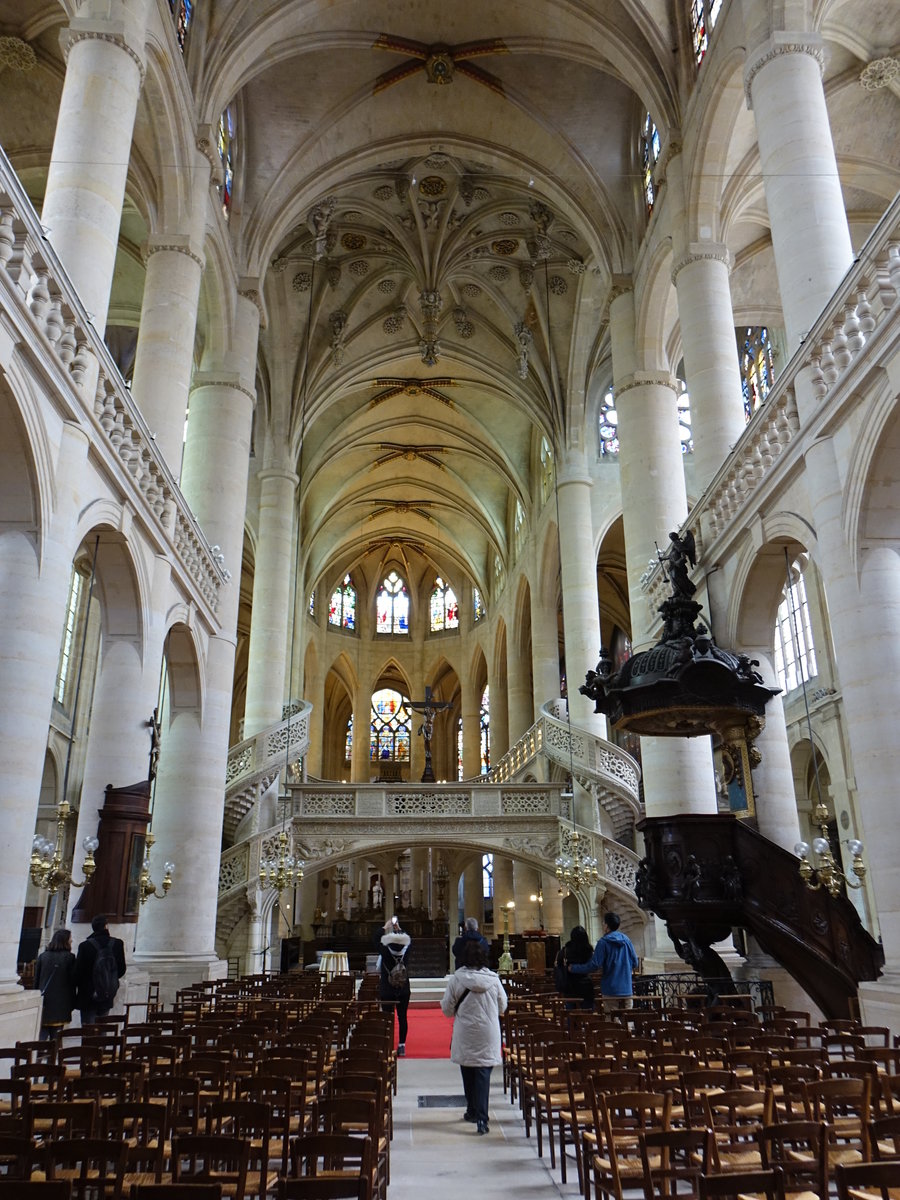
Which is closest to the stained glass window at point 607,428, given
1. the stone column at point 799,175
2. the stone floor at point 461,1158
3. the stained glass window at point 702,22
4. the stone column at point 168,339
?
the stained glass window at point 702,22

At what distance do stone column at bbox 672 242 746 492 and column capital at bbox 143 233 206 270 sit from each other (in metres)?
7.61

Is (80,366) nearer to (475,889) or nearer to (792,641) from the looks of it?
(792,641)

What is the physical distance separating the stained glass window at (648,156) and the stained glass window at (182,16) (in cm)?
843

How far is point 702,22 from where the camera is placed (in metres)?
15.1

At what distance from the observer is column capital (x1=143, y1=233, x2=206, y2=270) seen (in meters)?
14.3

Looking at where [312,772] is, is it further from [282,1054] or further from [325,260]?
[282,1054]

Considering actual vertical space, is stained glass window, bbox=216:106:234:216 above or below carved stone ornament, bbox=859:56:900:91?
above

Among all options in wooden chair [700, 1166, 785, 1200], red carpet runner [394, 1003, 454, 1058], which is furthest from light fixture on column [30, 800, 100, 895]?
wooden chair [700, 1166, 785, 1200]

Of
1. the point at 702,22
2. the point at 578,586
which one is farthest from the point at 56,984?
the point at 578,586

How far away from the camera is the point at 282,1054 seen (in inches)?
213

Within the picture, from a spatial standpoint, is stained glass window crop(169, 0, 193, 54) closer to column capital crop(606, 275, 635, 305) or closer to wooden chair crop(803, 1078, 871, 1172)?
column capital crop(606, 275, 635, 305)

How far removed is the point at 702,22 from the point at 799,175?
242 inches

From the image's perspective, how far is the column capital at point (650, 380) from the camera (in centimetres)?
1781

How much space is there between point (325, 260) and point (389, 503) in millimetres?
15370
